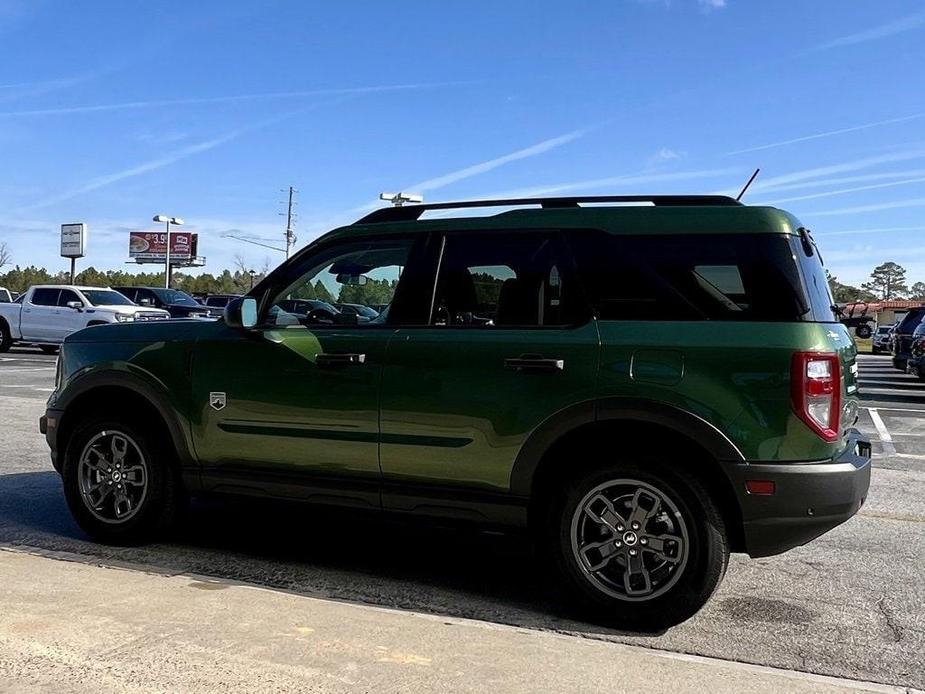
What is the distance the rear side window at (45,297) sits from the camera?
2470 cm

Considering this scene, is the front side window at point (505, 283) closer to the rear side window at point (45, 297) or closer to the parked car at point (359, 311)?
the parked car at point (359, 311)

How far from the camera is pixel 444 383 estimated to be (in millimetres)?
4469

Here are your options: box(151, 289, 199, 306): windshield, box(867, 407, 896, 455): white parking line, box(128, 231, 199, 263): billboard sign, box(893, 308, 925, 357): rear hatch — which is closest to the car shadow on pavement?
box(867, 407, 896, 455): white parking line

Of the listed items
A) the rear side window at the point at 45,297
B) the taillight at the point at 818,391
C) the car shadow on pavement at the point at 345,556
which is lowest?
the car shadow on pavement at the point at 345,556


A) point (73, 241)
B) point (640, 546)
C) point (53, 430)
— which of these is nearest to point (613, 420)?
point (640, 546)

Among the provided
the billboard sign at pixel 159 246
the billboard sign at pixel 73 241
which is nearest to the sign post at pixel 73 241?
the billboard sign at pixel 73 241

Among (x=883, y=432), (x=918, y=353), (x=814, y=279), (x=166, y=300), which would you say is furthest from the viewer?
(x=166, y=300)

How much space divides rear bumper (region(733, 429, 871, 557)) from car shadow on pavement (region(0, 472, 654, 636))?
0.90 meters

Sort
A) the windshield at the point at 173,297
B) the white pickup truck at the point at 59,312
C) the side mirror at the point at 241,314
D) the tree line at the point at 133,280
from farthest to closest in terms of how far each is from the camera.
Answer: the tree line at the point at 133,280 < the windshield at the point at 173,297 < the white pickup truck at the point at 59,312 < the side mirror at the point at 241,314

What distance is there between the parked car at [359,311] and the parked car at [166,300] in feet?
74.1

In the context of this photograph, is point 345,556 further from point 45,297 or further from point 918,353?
point 45,297

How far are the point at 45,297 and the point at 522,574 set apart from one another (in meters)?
23.3

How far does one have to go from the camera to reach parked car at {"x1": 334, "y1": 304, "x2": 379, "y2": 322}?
4.86 meters

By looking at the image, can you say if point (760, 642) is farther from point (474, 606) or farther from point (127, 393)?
point (127, 393)
